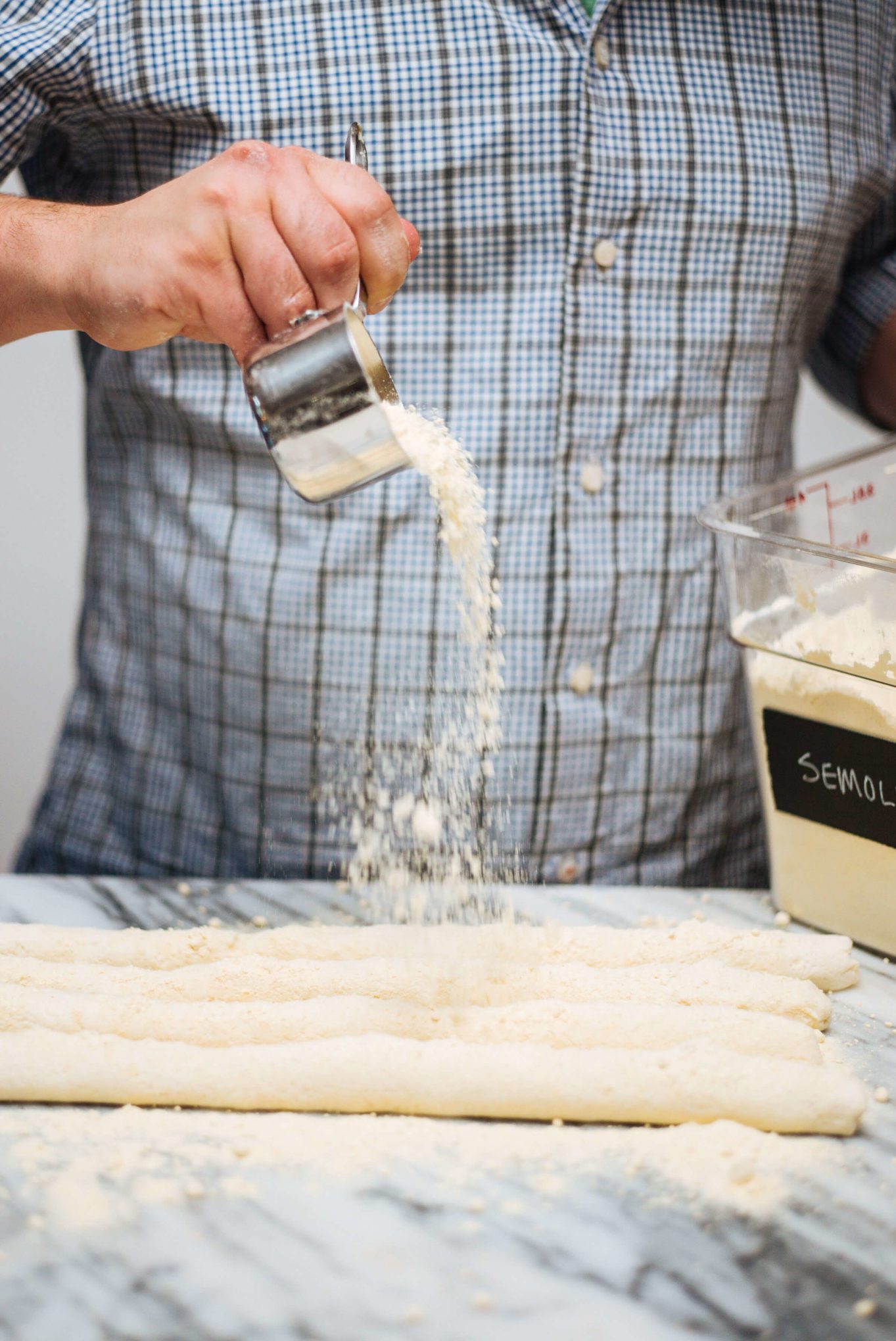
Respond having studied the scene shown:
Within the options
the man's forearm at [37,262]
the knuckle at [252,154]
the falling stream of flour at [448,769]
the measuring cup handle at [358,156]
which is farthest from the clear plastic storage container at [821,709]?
the man's forearm at [37,262]

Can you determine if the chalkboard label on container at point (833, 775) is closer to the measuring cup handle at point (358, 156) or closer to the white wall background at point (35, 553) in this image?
the measuring cup handle at point (358, 156)

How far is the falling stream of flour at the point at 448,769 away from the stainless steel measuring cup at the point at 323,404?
1.1 inches

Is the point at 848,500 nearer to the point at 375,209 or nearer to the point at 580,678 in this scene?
the point at 580,678

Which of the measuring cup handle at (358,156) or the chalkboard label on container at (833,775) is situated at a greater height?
the measuring cup handle at (358,156)

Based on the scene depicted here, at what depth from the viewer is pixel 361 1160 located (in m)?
0.72

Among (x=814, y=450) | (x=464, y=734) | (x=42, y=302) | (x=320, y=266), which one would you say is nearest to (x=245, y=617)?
(x=464, y=734)

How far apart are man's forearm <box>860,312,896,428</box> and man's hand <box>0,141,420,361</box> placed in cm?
83

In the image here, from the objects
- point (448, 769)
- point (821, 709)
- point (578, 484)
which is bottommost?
point (448, 769)

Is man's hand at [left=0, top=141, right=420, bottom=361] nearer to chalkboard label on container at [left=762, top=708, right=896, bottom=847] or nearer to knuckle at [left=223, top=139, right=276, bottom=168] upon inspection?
knuckle at [left=223, top=139, right=276, bottom=168]

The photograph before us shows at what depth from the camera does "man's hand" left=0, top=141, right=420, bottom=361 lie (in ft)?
2.48

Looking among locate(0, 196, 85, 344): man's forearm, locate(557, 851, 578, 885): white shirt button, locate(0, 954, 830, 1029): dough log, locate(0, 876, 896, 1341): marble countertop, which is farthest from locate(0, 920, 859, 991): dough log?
locate(0, 196, 85, 344): man's forearm

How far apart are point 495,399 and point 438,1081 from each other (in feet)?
2.23

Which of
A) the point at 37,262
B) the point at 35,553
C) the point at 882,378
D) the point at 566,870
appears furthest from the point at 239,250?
the point at 35,553

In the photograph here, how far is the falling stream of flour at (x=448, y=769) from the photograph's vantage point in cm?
87
